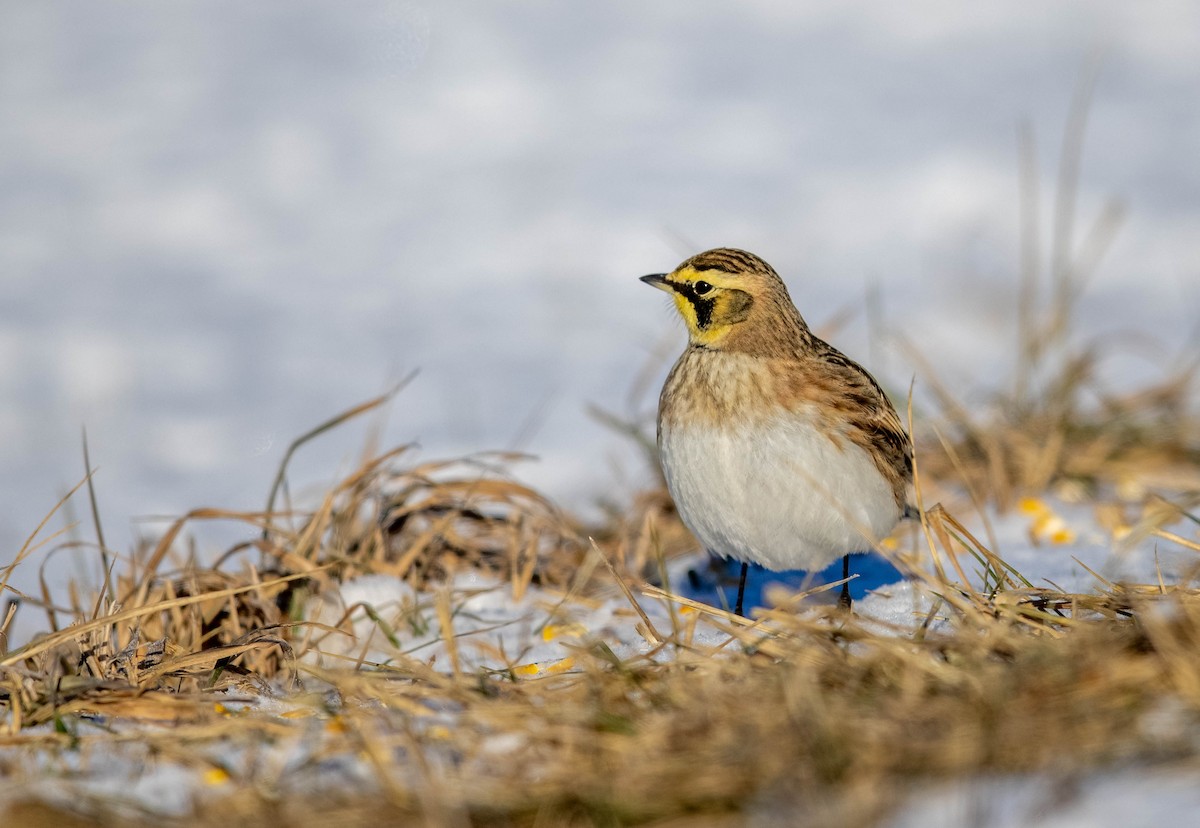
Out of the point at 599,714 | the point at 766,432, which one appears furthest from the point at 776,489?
the point at 599,714

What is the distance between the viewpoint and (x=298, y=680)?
12.2 feet

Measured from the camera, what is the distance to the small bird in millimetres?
4324

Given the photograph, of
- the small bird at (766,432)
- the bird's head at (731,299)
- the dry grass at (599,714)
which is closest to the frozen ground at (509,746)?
the dry grass at (599,714)

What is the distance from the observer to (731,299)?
473cm

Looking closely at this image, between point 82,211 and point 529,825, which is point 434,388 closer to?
point 82,211

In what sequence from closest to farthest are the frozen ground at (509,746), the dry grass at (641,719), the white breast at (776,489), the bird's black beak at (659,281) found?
1. the frozen ground at (509,746)
2. the dry grass at (641,719)
3. the white breast at (776,489)
4. the bird's black beak at (659,281)

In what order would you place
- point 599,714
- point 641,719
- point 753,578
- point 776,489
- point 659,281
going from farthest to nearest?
point 753,578 < point 659,281 < point 776,489 < point 641,719 < point 599,714

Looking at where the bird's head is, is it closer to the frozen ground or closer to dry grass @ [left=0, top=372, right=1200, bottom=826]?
the frozen ground

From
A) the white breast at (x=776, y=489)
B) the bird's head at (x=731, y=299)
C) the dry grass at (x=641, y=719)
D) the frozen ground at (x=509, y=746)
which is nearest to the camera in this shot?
the frozen ground at (x=509, y=746)

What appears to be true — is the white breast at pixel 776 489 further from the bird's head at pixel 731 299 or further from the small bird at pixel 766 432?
the bird's head at pixel 731 299

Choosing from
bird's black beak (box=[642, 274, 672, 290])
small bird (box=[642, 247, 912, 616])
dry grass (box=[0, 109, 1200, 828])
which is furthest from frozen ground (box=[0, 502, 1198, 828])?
bird's black beak (box=[642, 274, 672, 290])

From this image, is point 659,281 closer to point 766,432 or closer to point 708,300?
point 708,300

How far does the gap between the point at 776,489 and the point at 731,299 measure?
2.62 ft

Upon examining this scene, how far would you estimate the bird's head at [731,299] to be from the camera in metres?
4.70
